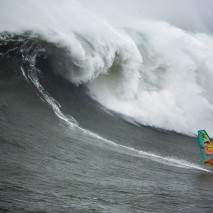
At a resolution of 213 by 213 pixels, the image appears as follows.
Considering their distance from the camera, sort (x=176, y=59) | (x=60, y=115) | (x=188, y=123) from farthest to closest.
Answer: (x=176, y=59) → (x=188, y=123) → (x=60, y=115)

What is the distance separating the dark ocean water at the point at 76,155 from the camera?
839cm

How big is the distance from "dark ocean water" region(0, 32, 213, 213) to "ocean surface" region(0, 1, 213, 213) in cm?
5

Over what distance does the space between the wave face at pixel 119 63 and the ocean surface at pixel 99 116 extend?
0.29 feet

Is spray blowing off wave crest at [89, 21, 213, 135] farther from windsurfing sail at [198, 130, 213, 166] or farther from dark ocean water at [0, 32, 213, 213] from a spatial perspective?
windsurfing sail at [198, 130, 213, 166]

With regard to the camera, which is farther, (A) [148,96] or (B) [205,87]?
(B) [205,87]

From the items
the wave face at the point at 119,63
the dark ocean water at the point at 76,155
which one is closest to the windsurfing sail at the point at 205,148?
the dark ocean water at the point at 76,155

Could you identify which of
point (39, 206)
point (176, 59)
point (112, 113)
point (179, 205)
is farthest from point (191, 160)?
point (176, 59)

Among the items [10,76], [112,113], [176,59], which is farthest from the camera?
[176,59]

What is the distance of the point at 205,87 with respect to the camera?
34.3 meters

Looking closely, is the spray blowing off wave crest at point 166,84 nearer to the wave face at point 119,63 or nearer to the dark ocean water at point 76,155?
the wave face at point 119,63

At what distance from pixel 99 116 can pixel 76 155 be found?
7.97 meters

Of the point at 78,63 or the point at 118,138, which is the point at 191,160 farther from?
the point at 78,63

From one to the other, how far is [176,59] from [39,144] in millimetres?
23230

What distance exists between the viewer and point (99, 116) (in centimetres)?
2016
